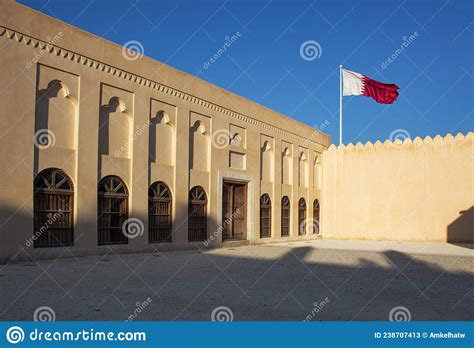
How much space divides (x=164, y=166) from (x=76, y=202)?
4064 millimetres

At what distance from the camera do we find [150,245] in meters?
16.3

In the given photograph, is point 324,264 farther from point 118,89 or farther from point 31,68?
point 31,68

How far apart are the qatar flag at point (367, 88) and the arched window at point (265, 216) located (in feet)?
33.2

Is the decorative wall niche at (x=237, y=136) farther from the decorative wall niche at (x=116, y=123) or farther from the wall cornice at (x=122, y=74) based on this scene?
the decorative wall niche at (x=116, y=123)

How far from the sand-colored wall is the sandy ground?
10555 millimetres

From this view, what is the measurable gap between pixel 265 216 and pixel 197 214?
18.4 feet

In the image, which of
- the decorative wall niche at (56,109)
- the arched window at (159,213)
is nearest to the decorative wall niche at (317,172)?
the arched window at (159,213)

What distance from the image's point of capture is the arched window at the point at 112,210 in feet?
48.5

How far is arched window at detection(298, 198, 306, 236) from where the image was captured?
87.2 feet

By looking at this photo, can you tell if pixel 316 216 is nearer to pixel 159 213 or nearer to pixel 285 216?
pixel 285 216

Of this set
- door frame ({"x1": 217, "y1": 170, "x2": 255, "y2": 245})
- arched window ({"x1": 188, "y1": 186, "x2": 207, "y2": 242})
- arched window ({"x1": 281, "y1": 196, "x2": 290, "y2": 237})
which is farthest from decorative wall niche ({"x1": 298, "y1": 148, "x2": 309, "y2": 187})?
arched window ({"x1": 188, "y1": 186, "x2": 207, "y2": 242})

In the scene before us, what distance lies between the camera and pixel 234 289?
29.7ft

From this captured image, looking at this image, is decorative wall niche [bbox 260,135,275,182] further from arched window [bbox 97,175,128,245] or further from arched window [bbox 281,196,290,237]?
arched window [bbox 97,175,128,245]

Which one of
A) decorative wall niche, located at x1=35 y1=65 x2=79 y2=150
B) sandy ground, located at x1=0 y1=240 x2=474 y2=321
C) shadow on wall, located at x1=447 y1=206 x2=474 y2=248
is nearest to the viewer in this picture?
sandy ground, located at x1=0 y1=240 x2=474 y2=321
